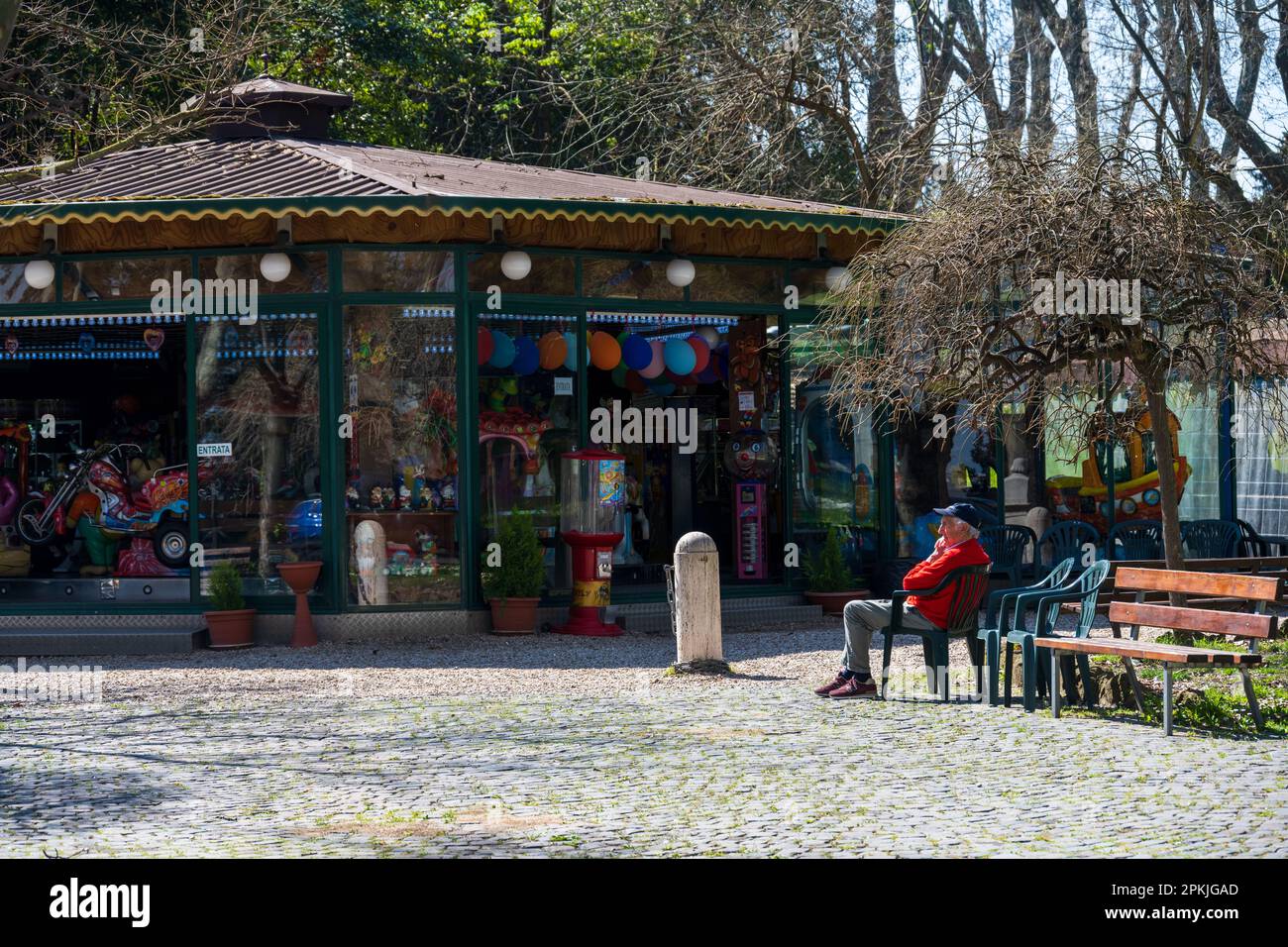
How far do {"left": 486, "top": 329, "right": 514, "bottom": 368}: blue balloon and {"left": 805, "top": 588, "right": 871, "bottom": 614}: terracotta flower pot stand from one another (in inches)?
A: 146

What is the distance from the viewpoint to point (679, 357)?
15.2m

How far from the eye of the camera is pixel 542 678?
11.1 m

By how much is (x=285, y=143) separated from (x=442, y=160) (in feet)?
6.40

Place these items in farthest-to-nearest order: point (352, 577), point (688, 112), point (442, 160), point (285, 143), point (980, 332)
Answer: point (688, 112) < point (442, 160) < point (285, 143) < point (352, 577) < point (980, 332)

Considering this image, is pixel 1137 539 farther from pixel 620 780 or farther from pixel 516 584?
pixel 620 780

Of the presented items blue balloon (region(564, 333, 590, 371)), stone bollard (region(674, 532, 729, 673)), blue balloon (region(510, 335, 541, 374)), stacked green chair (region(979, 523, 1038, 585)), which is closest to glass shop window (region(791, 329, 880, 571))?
stacked green chair (region(979, 523, 1038, 585))

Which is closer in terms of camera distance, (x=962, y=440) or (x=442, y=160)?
(x=962, y=440)

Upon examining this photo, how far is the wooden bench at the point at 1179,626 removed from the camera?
8.12 meters

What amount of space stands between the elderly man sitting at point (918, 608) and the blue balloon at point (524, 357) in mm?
5048

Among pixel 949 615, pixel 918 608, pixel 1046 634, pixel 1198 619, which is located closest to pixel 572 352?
pixel 918 608

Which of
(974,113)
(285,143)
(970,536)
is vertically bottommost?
(970,536)

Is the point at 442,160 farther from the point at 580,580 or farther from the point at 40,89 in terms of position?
the point at 580,580

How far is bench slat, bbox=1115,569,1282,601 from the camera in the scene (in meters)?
9.02
